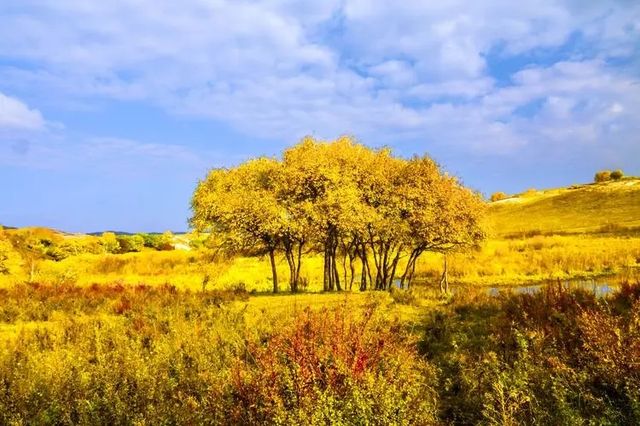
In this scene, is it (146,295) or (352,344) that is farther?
(146,295)

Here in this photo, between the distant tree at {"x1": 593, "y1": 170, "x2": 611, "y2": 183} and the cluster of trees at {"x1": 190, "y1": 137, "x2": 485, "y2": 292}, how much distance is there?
4477 inches

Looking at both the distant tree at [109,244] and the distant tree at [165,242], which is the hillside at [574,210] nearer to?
the distant tree at [165,242]

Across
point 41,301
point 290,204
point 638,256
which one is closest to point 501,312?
point 290,204

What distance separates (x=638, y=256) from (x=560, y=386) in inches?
1990

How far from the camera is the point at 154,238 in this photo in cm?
9588

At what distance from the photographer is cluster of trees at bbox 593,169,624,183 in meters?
127

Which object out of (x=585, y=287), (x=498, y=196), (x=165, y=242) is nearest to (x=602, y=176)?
(x=498, y=196)

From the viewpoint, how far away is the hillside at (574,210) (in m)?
88.2

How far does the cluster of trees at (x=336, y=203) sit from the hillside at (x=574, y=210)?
5496 cm

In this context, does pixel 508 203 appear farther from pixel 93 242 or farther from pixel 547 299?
pixel 547 299

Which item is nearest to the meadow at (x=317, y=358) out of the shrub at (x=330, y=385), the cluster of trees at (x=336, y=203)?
the shrub at (x=330, y=385)

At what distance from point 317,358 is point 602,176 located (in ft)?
472

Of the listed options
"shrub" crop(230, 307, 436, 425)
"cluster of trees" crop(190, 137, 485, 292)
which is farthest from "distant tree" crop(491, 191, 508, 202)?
"shrub" crop(230, 307, 436, 425)

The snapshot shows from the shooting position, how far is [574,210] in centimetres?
10538
